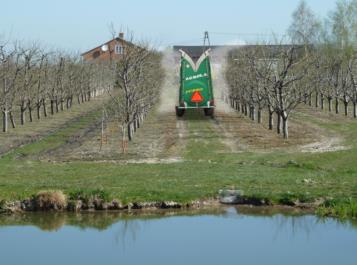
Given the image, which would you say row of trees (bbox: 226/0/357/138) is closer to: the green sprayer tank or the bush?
the green sprayer tank

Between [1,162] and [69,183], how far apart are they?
854 cm

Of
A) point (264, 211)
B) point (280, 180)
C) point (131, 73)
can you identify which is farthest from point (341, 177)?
point (131, 73)

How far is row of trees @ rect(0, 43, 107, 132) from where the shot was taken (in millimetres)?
52562

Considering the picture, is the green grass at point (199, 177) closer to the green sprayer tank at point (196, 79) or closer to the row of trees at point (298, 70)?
→ the row of trees at point (298, 70)

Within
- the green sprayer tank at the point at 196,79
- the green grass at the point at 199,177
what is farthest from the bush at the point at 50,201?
the green sprayer tank at the point at 196,79

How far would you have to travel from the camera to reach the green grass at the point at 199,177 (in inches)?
842

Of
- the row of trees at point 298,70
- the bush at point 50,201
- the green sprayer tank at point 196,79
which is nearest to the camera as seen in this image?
the bush at point 50,201

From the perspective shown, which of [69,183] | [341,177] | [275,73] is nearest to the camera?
[69,183]

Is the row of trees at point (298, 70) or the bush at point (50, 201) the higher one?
the row of trees at point (298, 70)

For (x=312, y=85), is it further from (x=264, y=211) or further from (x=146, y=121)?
(x=264, y=211)

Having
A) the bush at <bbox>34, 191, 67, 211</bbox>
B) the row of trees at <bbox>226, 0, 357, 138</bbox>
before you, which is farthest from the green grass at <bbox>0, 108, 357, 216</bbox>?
the row of trees at <bbox>226, 0, 357, 138</bbox>

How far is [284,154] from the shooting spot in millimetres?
31594

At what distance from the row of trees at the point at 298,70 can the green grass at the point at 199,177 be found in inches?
441

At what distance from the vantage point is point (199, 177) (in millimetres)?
24562
